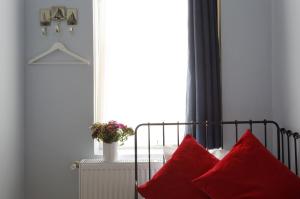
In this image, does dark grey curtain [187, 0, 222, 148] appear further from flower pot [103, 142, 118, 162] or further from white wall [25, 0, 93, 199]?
white wall [25, 0, 93, 199]

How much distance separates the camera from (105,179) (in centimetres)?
246

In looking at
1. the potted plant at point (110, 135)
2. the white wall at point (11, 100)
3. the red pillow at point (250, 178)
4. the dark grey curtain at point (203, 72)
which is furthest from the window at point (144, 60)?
the red pillow at point (250, 178)

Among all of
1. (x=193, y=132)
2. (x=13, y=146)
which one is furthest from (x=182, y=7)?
(x=13, y=146)

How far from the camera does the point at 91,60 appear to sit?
262cm

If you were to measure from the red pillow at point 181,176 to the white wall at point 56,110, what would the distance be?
34.5 inches

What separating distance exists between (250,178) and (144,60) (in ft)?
4.67

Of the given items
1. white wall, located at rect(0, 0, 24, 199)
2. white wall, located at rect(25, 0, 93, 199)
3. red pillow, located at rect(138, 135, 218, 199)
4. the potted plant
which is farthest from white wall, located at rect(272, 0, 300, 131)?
white wall, located at rect(0, 0, 24, 199)

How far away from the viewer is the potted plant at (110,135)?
240cm

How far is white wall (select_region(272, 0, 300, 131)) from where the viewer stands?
2.10 metres

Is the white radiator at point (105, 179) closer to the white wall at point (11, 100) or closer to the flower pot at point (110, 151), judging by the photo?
the flower pot at point (110, 151)

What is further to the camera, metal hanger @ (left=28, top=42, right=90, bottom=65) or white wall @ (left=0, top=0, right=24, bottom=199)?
metal hanger @ (left=28, top=42, right=90, bottom=65)

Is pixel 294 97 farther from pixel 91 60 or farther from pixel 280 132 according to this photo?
pixel 91 60

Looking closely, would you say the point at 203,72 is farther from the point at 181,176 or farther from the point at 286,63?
the point at 181,176

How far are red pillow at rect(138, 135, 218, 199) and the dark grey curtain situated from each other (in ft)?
1.61
